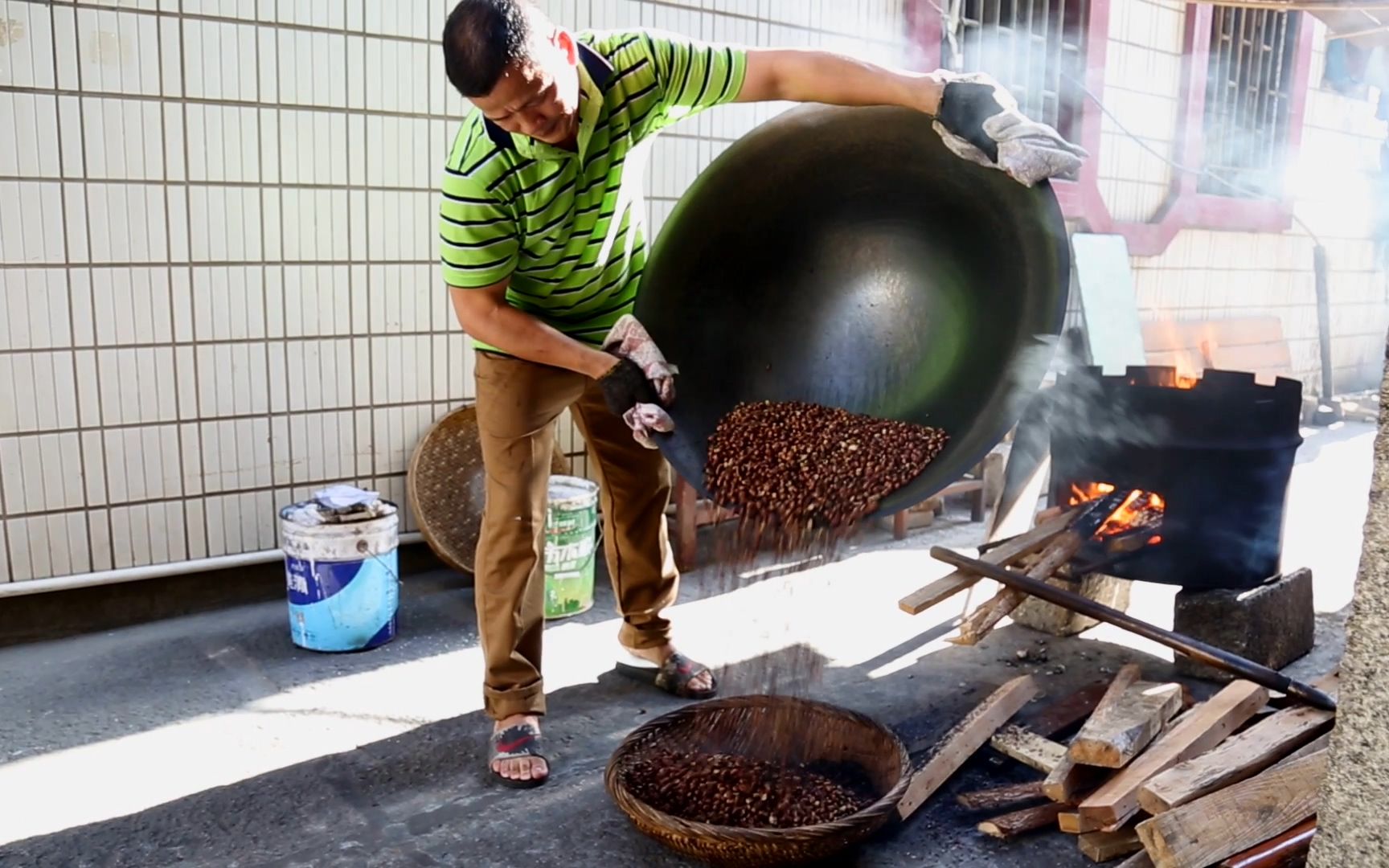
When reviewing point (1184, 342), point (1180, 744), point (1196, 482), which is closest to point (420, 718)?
point (1180, 744)

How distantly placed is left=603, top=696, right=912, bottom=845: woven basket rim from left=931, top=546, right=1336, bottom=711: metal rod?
73 cm

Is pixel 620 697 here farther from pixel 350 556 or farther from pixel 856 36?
pixel 856 36

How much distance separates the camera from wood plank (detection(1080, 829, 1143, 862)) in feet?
8.08

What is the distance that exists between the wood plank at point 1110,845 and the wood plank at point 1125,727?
0.53 feet

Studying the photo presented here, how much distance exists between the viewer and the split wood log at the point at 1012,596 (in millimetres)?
2949

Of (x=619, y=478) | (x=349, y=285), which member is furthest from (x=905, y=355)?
(x=349, y=285)

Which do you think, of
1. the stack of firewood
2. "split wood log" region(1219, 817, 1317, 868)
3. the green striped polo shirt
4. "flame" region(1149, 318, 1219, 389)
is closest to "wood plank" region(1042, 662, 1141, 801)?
the stack of firewood

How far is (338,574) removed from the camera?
3.61 metres

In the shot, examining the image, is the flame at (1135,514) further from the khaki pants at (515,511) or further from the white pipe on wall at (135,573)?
the white pipe on wall at (135,573)

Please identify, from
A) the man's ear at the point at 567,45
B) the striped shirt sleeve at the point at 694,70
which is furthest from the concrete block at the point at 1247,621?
the man's ear at the point at 567,45

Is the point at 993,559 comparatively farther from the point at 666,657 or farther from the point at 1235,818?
the point at 1235,818

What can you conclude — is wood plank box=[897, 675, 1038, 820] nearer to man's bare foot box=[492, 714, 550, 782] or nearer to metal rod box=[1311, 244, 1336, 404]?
man's bare foot box=[492, 714, 550, 782]

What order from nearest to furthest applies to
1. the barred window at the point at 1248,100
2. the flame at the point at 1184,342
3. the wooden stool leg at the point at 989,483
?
the wooden stool leg at the point at 989,483 → the flame at the point at 1184,342 → the barred window at the point at 1248,100

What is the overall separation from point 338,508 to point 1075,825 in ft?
8.03
